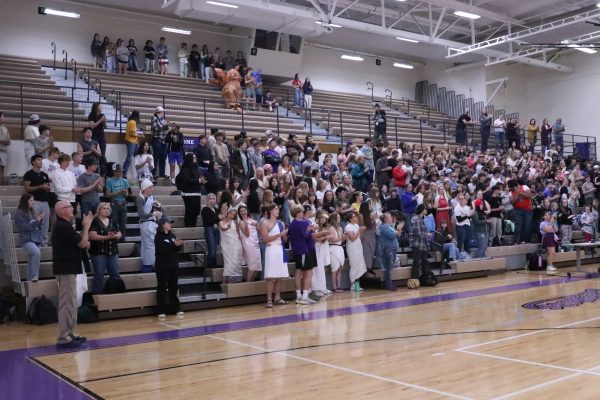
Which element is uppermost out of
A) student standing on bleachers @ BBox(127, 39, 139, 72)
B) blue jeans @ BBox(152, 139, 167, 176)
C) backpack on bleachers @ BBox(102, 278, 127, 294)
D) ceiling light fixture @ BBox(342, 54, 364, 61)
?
ceiling light fixture @ BBox(342, 54, 364, 61)

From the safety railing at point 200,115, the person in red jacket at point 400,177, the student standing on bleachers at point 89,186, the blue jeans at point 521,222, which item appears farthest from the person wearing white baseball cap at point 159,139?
the blue jeans at point 521,222

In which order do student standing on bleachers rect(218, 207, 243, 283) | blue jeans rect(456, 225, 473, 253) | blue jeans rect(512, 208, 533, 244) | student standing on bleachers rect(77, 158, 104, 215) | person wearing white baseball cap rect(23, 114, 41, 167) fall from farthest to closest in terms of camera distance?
blue jeans rect(512, 208, 533, 244), blue jeans rect(456, 225, 473, 253), person wearing white baseball cap rect(23, 114, 41, 167), student standing on bleachers rect(77, 158, 104, 215), student standing on bleachers rect(218, 207, 243, 283)

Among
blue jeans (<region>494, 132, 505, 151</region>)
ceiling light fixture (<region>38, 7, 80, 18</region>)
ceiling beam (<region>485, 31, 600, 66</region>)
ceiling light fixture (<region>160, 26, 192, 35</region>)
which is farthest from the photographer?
blue jeans (<region>494, 132, 505, 151</region>)

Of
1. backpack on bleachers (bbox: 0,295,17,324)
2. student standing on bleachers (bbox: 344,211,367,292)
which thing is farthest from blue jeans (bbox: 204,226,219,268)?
backpack on bleachers (bbox: 0,295,17,324)

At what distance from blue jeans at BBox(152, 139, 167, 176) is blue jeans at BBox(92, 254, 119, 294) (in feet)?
15.1

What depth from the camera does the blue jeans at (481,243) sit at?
48.4 feet

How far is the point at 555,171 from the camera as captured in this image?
66.9 feet

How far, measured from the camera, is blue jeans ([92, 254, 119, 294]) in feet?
30.7

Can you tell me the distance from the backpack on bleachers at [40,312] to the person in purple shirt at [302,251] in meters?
3.94

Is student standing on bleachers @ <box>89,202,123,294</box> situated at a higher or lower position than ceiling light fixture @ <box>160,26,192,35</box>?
lower

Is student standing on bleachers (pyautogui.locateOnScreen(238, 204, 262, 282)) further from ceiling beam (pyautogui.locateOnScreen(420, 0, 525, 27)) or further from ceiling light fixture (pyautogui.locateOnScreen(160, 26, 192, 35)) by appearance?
ceiling beam (pyautogui.locateOnScreen(420, 0, 525, 27))

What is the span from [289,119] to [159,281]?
12949 mm

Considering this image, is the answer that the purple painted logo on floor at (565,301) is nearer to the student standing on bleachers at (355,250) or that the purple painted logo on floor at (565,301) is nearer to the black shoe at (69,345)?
the student standing on bleachers at (355,250)

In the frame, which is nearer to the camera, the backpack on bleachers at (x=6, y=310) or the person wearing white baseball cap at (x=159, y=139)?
the backpack on bleachers at (x=6, y=310)
